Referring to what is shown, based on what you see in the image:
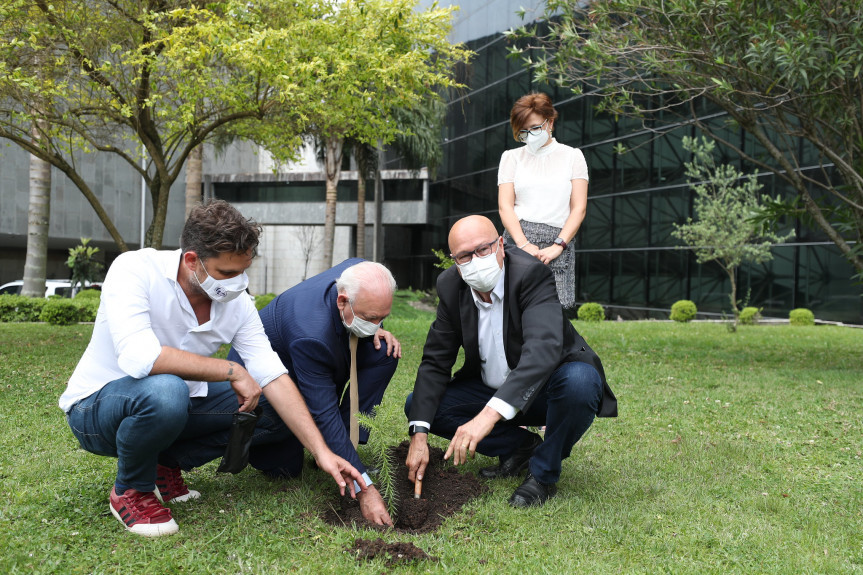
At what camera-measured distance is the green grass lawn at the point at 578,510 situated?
2611 millimetres

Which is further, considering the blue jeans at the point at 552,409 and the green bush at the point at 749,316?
the green bush at the point at 749,316

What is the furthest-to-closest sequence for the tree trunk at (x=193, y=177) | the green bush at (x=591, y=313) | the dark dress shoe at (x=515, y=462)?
the green bush at (x=591, y=313), the tree trunk at (x=193, y=177), the dark dress shoe at (x=515, y=462)

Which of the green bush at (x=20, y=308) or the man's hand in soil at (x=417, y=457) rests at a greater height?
the man's hand in soil at (x=417, y=457)

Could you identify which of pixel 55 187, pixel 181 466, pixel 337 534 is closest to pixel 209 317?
pixel 181 466

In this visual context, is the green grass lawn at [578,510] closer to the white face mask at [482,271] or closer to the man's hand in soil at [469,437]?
the man's hand in soil at [469,437]

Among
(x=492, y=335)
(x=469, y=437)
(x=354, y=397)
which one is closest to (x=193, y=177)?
(x=354, y=397)

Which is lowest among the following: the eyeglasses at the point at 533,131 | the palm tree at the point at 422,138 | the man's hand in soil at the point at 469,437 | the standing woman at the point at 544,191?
the man's hand in soil at the point at 469,437

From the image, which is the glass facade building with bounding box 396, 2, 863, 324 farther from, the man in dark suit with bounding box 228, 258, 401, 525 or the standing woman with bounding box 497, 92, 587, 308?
the man in dark suit with bounding box 228, 258, 401, 525

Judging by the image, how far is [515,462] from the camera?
3.75m

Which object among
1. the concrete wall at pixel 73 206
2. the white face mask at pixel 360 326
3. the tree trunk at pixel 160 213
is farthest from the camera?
the concrete wall at pixel 73 206

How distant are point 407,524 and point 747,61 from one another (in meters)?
6.33

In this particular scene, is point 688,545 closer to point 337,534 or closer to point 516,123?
point 337,534

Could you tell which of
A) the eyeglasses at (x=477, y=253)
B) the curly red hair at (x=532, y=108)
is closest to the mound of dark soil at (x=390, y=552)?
the eyeglasses at (x=477, y=253)

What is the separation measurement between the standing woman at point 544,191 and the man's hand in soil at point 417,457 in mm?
1536
